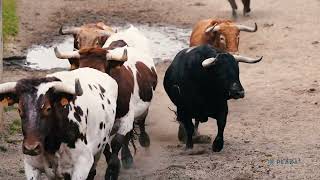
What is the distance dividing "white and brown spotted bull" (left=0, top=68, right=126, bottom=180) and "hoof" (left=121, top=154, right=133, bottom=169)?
2085 millimetres

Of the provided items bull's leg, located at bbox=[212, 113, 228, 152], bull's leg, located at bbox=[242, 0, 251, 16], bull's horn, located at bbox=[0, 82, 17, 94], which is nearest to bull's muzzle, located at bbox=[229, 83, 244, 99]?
bull's leg, located at bbox=[212, 113, 228, 152]

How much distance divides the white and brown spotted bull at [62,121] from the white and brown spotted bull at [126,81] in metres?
0.63

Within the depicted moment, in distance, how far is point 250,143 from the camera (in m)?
10.1

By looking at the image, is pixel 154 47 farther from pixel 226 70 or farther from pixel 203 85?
pixel 226 70

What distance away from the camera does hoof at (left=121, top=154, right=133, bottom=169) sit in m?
9.16

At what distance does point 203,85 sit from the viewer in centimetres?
962

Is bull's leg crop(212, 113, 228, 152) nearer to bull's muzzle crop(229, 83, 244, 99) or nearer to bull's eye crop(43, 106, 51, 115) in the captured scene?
bull's muzzle crop(229, 83, 244, 99)

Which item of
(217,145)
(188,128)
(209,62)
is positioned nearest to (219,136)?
(217,145)

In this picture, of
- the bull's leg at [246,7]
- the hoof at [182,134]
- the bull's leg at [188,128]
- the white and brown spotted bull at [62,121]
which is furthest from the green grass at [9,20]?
the white and brown spotted bull at [62,121]

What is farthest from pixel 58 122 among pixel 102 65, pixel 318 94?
pixel 318 94

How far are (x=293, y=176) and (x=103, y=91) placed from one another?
8.77 feet

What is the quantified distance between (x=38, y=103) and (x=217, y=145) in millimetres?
4239

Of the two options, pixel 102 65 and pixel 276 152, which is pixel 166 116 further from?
pixel 102 65

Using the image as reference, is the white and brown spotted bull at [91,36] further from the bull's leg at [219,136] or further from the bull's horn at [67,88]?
the bull's horn at [67,88]
